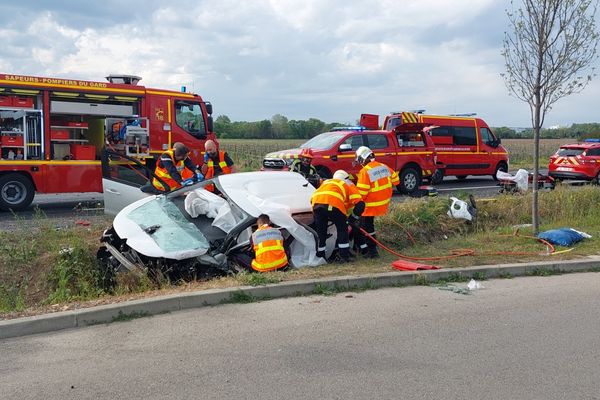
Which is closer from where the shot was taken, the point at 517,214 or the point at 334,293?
the point at 334,293

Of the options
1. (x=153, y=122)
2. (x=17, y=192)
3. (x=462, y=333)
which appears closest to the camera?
(x=462, y=333)

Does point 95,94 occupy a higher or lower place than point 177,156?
higher

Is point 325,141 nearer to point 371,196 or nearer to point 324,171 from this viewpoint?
point 324,171

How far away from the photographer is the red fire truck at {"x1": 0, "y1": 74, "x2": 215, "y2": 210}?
11742 mm

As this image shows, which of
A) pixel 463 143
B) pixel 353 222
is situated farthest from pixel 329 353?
pixel 463 143

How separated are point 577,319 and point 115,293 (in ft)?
15.6

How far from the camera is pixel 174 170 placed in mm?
9289

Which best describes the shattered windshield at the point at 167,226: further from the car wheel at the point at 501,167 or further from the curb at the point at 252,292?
the car wheel at the point at 501,167

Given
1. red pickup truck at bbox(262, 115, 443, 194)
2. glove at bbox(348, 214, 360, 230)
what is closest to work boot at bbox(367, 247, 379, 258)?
glove at bbox(348, 214, 360, 230)

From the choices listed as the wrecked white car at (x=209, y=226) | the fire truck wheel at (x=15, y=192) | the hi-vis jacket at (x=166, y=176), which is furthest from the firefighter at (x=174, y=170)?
the fire truck wheel at (x=15, y=192)

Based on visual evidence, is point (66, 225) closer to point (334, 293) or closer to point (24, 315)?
point (24, 315)

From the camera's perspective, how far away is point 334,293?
239 inches

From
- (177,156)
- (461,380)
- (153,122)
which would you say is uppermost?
(153,122)

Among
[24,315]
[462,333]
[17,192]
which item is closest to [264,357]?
[462,333]
